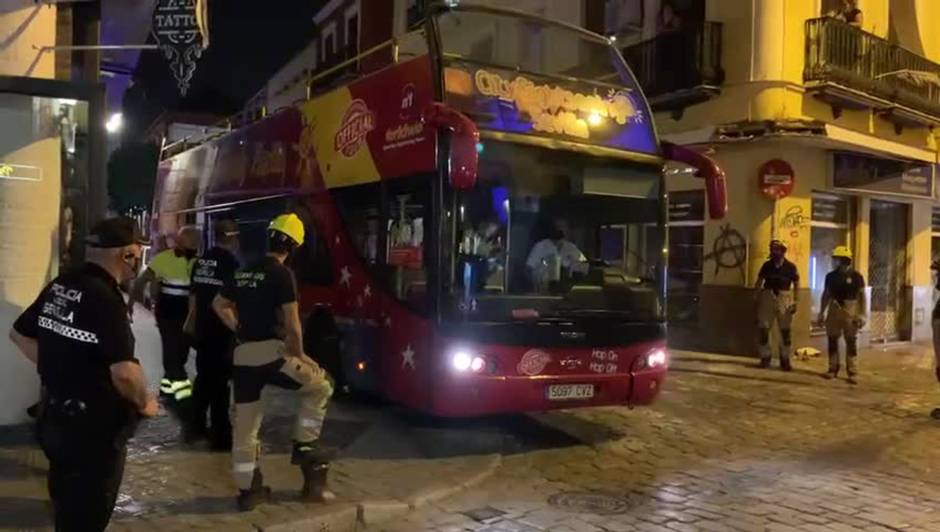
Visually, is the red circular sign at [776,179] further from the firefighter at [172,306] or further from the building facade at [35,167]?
the building facade at [35,167]

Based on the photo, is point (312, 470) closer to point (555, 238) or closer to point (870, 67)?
point (555, 238)

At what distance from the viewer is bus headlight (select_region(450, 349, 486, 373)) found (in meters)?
7.11

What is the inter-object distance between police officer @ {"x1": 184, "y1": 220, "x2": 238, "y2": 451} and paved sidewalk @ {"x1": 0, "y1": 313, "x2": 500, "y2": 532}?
1.04ft

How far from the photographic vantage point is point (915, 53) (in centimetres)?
1761

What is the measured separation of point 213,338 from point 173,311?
4.40 feet

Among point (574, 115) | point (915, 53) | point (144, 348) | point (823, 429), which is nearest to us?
point (574, 115)

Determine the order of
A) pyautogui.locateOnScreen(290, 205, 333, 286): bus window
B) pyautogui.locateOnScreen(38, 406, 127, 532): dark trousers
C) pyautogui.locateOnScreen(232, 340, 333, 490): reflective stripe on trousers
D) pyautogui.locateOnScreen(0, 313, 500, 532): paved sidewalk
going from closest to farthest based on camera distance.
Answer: pyautogui.locateOnScreen(38, 406, 127, 532): dark trousers, pyautogui.locateOnScreen(0, 313, 500, 532): paved sidewalk, pyautogui.locateOnScreen(232, 340, 333, 490): reflective stripe on trousers, pyautogui.locateOnScreen(290, 205, 333, 286): bus window

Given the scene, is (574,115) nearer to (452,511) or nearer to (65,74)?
(452,511)

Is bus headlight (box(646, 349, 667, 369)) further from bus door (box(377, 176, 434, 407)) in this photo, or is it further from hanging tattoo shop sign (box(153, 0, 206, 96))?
hanging tattoo shop sign (box(153, 0, 206, 96))

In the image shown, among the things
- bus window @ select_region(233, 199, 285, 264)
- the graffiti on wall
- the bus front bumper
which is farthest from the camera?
the graffiti on wall

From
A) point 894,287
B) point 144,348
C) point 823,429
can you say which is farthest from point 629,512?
point 894,287

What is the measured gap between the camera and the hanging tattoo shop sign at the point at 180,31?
734cm

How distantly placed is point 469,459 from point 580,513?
1500 millimetres

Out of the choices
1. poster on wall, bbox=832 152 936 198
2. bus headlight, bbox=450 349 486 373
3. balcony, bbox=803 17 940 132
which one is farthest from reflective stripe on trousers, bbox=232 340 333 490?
poster on wall, bbox=832 152 936 198
